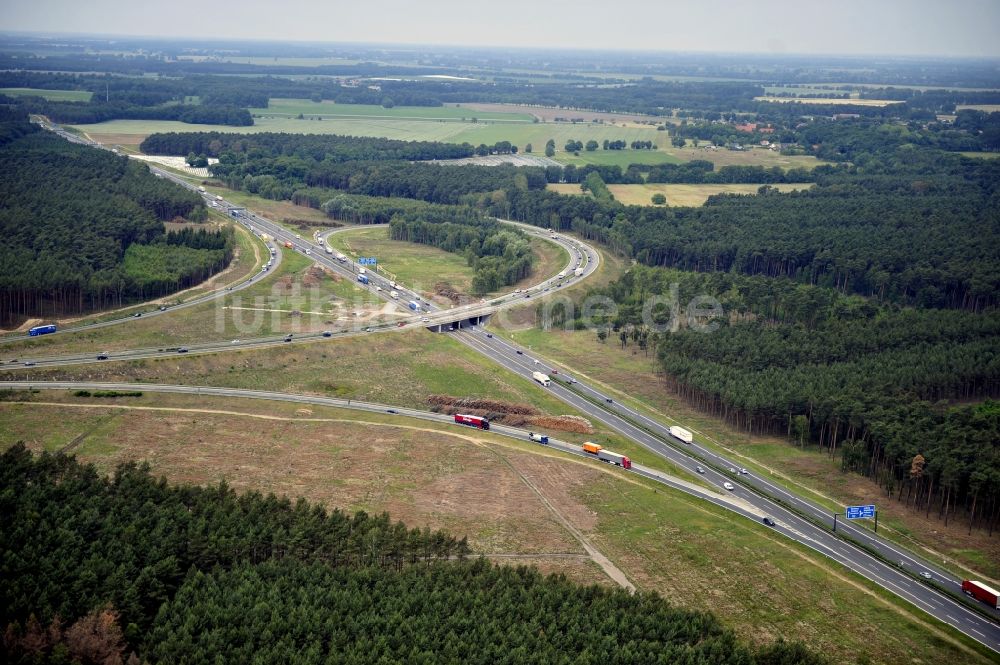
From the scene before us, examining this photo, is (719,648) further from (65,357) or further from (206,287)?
(206,287)

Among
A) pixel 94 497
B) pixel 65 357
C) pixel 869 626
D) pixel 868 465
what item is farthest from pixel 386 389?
pixel 869 626

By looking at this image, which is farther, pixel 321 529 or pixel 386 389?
pixel 386 389

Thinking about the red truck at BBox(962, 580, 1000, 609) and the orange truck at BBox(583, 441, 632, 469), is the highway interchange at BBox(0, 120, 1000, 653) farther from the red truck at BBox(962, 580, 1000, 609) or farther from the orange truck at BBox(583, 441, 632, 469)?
the orange truck at BBox(583, 441, 632, 469)

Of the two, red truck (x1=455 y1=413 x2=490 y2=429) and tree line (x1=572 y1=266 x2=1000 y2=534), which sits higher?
tree line (x1=572 y1=266 x2=1000 y2=534)

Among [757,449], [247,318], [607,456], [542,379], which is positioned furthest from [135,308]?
[757,449]

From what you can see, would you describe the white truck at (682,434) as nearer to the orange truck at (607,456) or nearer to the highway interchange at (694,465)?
the highway interchange at (694,465)

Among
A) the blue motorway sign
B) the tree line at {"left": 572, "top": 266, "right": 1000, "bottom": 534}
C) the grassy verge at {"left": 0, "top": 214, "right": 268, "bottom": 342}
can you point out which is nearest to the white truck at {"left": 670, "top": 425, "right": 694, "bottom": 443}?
the tree line at {"left": 572, "top": 266, "right": 1000, "bottom": 534}
